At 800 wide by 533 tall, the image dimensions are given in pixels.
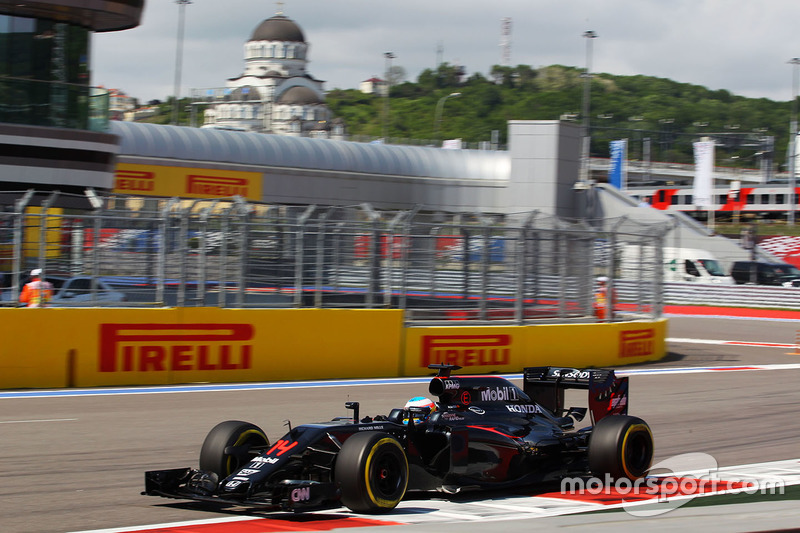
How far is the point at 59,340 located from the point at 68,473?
5549 mm

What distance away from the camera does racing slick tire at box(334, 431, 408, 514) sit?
6.36 m

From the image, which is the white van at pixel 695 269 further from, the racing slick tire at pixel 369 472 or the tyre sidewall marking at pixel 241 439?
the racing slick tire at pixel 369 472

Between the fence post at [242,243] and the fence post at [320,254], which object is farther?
the fence post at [320,254]

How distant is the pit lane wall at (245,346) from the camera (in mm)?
13008

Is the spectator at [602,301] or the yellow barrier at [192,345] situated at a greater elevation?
the spectator at [602,301]

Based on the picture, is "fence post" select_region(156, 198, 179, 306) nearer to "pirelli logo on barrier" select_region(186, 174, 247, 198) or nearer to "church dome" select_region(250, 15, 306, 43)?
"pirelli logo on barrier" select_region(186, 174, 247, 198)

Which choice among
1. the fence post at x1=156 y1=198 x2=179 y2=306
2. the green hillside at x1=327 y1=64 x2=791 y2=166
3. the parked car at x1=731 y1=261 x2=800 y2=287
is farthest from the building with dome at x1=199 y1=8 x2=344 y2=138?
the fence post at x1=156 y1=198 x2=179 y2=306

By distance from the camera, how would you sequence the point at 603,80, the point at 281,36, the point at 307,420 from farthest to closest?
the point at 603,80, the point at 281,36, the point at 307,420

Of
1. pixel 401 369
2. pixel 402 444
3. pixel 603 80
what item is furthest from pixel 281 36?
pixel 402 444

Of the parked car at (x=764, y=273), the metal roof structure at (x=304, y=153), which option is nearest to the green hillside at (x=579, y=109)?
the metal roof structure at (x=304, y=153)

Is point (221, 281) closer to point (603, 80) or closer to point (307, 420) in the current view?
point (307, 420)

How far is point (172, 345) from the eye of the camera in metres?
13.8

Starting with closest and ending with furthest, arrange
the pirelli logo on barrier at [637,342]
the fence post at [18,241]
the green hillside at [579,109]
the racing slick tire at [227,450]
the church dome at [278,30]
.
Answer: the racing slick tire at [227,450], the fence post at [18,241], the pirelli logo on barrier at [637,342], the church dome at [278,30], the green hillside at [579,109]

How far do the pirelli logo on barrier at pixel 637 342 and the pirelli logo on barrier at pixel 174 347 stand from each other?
7690 mm
